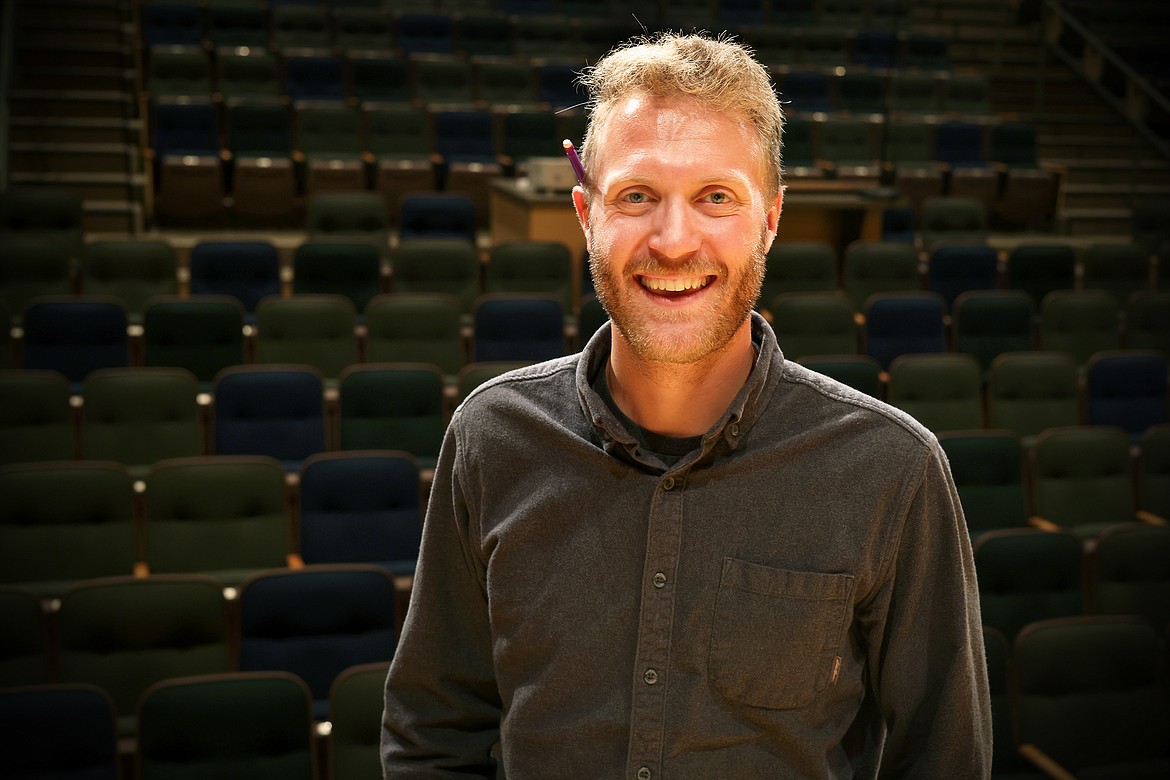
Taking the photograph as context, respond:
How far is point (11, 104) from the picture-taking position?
13.9 ft

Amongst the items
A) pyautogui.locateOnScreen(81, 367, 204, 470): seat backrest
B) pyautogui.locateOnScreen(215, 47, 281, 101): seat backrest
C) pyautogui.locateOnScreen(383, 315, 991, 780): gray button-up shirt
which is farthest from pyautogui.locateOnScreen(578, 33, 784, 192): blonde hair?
pyautogui.locateOnScreen(215, 47, 281, 101): seat backrest

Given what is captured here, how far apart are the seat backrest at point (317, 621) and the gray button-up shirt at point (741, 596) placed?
3.86 feet

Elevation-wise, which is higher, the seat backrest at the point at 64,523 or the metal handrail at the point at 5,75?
the metal handrail at the point at 5,75

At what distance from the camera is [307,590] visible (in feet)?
5.80

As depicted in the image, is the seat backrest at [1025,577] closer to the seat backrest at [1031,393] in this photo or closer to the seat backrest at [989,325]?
the seat backrest at [1031,393]

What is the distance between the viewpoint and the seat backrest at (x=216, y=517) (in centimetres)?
203

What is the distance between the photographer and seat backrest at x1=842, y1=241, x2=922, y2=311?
331cm

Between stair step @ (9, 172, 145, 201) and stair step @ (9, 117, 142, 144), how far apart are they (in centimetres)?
19

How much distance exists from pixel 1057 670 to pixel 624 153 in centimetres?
141

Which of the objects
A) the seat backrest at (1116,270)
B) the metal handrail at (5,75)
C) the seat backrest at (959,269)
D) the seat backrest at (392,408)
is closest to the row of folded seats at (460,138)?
the metal handrail at (5,75)

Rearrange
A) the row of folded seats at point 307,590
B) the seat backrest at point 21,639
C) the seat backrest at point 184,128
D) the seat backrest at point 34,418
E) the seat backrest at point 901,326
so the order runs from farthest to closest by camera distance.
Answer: the seat backrest at point 184,128
the seat backrest at point 901,326
the seat backrest at point 34,418
the seat backrest at point 21,639
the row of folded seats at point 307,590

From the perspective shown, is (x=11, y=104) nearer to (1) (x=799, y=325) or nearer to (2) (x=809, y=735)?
(1) (x=799, y=325)

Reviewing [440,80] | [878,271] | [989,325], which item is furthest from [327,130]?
[989,325]

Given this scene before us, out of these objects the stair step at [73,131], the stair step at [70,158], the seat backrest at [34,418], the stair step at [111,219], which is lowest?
the seat backrest at [34,418]
